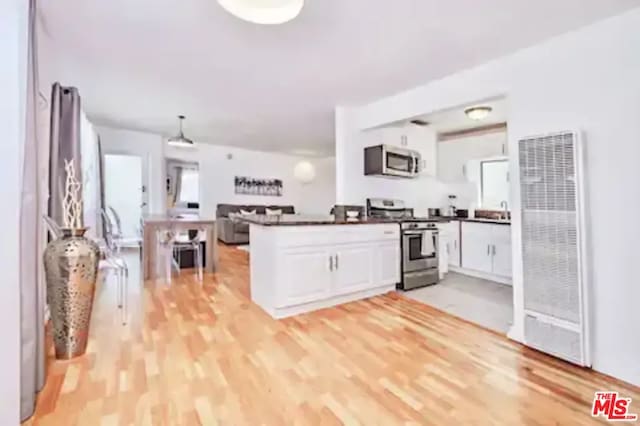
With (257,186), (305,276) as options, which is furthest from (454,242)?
(257,186)

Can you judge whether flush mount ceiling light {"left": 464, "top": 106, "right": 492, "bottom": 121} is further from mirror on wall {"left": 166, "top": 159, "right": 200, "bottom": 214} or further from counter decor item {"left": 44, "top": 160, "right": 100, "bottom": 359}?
mirror on wall {"left": 166, "top": 159, "right": 200, "bottom": 214}

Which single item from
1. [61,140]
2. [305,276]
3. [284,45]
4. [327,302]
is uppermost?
[284,45]

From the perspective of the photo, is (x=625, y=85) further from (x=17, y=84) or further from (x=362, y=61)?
(x=17, y=84)

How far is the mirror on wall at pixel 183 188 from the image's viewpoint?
8.30 m

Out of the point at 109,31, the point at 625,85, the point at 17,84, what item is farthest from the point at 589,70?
the point at 109,31

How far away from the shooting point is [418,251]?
4.32 meters

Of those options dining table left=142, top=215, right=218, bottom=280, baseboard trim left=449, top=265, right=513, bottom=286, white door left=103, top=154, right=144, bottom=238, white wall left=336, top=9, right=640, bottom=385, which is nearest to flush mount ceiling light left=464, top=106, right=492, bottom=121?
white wall left=336, top=9, right=640, bottom=385

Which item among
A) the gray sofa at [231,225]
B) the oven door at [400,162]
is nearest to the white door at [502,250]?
the oven door at [400,162]

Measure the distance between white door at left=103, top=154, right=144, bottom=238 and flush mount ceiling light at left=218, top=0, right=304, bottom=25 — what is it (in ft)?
20.6

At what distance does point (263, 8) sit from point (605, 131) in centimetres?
237

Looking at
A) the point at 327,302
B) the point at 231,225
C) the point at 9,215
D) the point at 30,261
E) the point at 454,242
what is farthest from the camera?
the point at 231,225

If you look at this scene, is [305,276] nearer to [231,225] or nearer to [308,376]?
[308,376]

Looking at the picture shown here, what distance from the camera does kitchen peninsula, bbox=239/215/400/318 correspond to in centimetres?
316

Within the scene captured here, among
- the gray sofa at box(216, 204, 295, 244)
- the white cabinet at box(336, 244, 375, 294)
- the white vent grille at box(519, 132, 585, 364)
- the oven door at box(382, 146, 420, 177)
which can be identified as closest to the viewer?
the white vent grille at box(519, 132, 585, 364)
